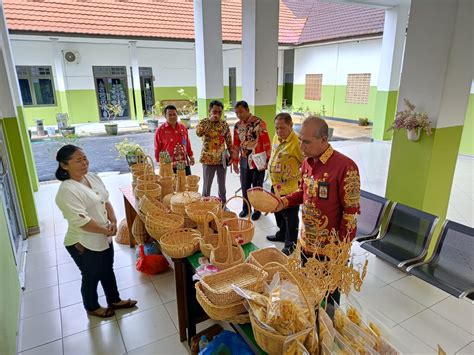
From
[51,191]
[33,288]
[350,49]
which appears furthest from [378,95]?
[33,288]

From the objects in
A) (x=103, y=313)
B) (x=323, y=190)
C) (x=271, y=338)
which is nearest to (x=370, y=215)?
(x=323, y=190)

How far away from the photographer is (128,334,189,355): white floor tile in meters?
2.24

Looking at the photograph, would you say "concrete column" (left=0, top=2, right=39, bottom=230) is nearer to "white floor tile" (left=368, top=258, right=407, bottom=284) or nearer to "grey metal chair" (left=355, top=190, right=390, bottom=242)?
"grey metal chair" (left=355, top=190, right=390, bottom=242)

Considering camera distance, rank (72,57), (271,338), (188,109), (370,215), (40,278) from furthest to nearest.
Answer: (188,109)
(72,57)
(370,215)
(40,278)
(271,338)

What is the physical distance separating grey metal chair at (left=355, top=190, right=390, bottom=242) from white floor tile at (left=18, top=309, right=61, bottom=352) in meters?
2.84

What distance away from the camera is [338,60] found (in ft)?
42.4

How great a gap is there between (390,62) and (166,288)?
8.34 metres

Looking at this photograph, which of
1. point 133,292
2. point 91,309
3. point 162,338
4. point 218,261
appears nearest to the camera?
point 218,261

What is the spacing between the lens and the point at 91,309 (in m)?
2.58

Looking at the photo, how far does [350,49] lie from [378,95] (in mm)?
4323

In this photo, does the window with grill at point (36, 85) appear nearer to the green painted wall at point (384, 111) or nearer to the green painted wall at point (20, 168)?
the green painted wall at point (20, 168)

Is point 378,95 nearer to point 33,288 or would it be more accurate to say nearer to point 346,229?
point 346,229

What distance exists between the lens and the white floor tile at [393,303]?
261 cm

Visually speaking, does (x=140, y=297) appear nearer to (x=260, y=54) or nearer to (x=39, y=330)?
(x=39, y=330)
